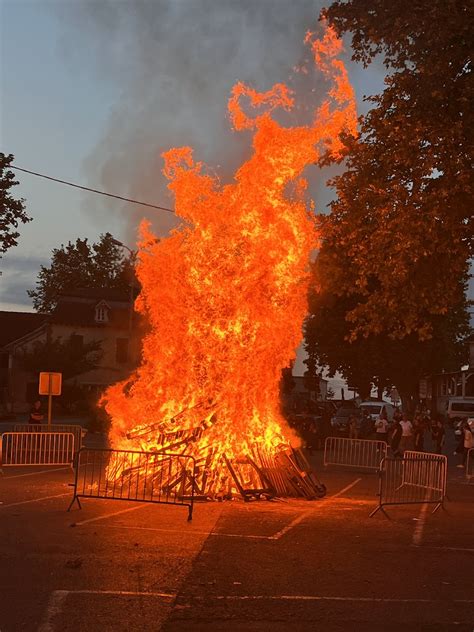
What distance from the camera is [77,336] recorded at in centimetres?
6225

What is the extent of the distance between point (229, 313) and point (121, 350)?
47860mm

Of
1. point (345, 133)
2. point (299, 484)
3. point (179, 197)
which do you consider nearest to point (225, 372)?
point (299, 484)

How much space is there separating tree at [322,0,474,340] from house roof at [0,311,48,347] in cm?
5001

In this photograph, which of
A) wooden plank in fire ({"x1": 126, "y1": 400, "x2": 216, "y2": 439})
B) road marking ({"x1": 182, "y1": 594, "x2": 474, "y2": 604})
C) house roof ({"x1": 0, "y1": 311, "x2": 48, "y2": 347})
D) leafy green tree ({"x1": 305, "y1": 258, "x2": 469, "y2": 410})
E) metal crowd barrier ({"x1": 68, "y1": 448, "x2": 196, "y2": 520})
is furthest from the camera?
house roof ({"x1": 0, "y1": 311, "x2": 48, "y2": 347})

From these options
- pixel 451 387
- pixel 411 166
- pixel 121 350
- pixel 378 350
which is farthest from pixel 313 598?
pixel 451 387

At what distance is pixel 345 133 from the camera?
61.3 ft

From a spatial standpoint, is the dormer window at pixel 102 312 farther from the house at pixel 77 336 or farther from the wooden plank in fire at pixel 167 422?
the wooden plank in fire at pixel 167 422

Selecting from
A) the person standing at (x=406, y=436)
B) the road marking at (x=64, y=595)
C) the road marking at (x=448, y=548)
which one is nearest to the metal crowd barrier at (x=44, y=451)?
the road marking at (x=448, y=548)

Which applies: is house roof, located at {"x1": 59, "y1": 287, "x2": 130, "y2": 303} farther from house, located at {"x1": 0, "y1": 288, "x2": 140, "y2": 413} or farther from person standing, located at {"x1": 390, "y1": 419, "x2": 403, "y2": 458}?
person standing, located at {"x1": 390, "y1": 419, "x2": 403, "y2": 458}

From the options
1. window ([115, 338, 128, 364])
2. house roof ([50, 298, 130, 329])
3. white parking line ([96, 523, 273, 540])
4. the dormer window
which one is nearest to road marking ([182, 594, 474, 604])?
white parking line ([96, 523, 273, 540])

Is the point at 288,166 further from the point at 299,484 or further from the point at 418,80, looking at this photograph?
the point at 299,484

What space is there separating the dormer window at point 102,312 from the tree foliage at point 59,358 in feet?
21.4

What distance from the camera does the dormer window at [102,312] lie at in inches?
2496

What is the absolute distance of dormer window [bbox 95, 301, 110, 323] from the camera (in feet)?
208
